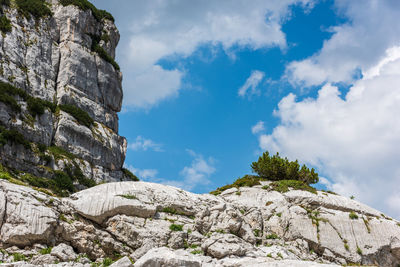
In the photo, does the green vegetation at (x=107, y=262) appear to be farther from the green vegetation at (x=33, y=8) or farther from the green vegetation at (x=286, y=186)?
the green vegetation at (x=33, y=8)

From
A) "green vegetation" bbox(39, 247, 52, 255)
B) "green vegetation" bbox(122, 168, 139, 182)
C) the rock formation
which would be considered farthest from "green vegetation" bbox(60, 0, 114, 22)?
"green vegetation" bbox(39, 247, 52, 255)

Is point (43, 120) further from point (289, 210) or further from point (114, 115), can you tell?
point (289, 210)

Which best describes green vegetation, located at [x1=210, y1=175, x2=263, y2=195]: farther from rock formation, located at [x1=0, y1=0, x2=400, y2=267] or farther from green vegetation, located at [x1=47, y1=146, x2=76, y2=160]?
green vegetation, located at [x1=47, y1=146, x2=76, y2=160]

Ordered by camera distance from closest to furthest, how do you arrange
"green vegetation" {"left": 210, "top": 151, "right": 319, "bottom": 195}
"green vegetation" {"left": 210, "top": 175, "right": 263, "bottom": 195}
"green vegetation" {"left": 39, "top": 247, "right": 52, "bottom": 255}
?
"green vegetation" {"left": 39, "top": 247, "right": 52, "bottom": 255}
"green vegetation" {"left": 210, "top": 175, "right": 263, "bottom": 195}
"green vegetation" {"left": 210, "top": 151, "right": 319, "bottom": 195}

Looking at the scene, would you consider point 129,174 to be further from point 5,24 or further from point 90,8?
point 90,8

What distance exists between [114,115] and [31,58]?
17718 millimetres

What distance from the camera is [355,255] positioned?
24328mm

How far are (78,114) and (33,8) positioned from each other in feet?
70.0

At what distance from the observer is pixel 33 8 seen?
201 feet

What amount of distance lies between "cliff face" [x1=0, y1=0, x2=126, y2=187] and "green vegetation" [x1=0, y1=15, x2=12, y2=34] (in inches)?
19.8

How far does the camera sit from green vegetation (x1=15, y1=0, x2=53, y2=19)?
193ft

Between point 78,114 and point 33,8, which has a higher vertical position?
point 33,8

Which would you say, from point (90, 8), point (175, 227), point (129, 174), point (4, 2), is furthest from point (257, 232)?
point (90, 8)

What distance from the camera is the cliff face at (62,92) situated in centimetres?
4667
